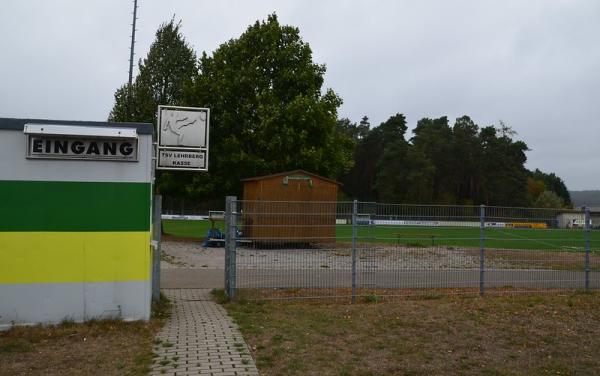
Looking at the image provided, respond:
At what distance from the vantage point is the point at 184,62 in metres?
31.1

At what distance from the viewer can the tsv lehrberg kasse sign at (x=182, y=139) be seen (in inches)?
412

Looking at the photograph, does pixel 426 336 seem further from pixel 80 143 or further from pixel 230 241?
pixel 80 143

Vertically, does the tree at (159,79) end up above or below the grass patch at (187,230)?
above

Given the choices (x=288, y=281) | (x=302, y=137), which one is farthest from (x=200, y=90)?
(x=288, y=281)

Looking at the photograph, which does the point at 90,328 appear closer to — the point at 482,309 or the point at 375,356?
the point at 375,356

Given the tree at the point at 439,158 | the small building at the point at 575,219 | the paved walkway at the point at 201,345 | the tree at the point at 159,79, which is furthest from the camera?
the tree at the point at 439,158

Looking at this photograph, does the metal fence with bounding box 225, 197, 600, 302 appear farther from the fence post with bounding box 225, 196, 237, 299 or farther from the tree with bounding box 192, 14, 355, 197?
the tree with bounding box 192, 14, 355, 197

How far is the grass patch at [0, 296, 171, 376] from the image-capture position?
641 cm

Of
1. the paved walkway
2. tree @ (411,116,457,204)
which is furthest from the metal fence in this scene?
tree @ (411,116,457,204)

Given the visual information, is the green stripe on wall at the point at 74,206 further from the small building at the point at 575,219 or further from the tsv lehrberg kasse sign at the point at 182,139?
the small building at the point at 575,219

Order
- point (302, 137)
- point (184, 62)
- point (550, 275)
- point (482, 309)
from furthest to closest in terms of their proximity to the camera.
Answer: point (184, 62) → point (302, 137) → point (550, 275) → point (482, 309)

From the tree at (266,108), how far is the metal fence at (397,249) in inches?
522

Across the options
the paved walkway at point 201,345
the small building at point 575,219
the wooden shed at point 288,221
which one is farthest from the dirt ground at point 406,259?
the paved walkway at point 201,345

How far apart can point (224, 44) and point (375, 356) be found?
2364cm
